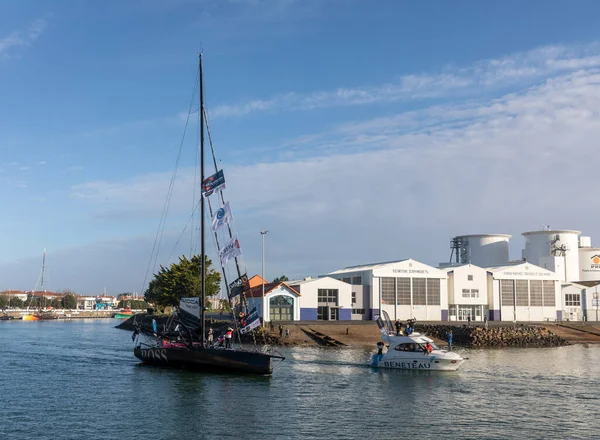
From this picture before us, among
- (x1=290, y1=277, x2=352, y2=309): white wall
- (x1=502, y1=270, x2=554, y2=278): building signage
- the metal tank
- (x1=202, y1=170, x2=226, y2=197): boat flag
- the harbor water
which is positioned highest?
(x1=202, y1=170, x2=226, y2=197): boat flag

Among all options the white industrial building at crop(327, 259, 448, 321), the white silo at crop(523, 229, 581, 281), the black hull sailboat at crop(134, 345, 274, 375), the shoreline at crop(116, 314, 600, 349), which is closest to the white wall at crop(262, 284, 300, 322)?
the shoreline at crop(116, 314, 600, 349)

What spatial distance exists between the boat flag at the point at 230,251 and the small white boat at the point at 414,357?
45.8 ft

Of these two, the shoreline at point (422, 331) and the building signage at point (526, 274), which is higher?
the building signage at point (526, 274)

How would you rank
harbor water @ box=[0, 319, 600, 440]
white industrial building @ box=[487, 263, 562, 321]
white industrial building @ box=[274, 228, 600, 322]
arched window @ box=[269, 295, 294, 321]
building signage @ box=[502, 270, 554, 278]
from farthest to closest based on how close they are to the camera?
1. building signage @ box=[502, 270, 554, 278]
2. white industrial building @ box=[487, 263, 562, 321]
3. white industrial building @ box=[274, 228, 600, 322]
4. arched window @ box=[269, 295, 294, 321]
5. harbor water @ box=[0, 319, 600, 440]

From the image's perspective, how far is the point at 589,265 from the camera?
399 feet

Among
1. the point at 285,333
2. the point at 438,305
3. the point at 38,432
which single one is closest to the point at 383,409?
the point at 38,432

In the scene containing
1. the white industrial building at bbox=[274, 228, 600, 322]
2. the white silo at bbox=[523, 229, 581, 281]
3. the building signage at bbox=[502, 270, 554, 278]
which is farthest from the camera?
the white silo at bbox=[523, 229, 581, 281]

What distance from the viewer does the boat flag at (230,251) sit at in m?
44.7

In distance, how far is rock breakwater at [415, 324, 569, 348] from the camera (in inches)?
2931

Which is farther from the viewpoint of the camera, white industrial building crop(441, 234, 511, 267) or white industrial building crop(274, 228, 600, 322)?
white industrial building crop(441, 234, 511, 267)

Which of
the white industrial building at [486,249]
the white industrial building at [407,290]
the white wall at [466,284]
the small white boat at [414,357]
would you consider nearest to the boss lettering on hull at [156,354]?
the small white boat at [414,357]

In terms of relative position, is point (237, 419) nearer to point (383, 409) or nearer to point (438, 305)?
point (383, 409)

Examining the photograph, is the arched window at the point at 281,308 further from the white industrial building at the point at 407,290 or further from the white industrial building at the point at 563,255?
the white industrial building at the point at 563,255

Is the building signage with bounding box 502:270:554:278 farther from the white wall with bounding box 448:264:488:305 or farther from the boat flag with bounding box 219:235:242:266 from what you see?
the boat flag with bounding box 219:235:242:266
